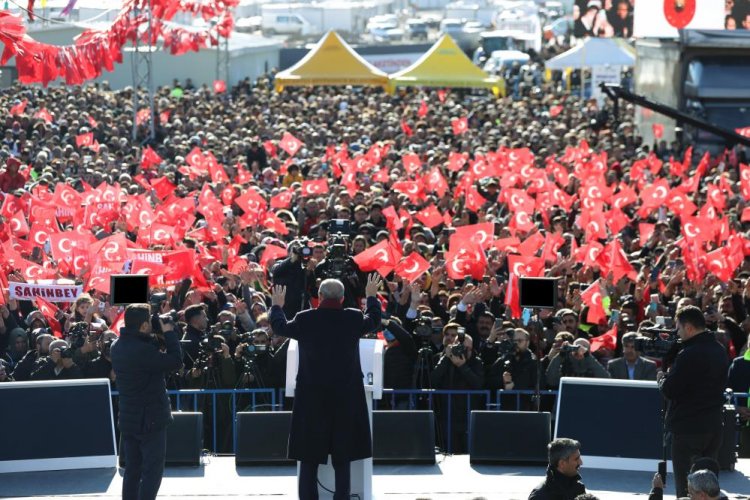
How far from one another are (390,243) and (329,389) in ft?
22.1

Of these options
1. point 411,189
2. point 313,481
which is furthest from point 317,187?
point 313,481

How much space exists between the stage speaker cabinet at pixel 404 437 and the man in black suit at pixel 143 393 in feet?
7.39

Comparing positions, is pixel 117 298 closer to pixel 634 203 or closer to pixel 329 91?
pixel 634 203

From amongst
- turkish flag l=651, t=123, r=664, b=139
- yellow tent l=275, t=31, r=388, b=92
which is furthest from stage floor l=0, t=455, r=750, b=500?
yellow tent l=275, t=31, r=388, b=92

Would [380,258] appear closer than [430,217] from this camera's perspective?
Yes

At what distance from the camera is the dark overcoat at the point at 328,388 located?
9.26 meters

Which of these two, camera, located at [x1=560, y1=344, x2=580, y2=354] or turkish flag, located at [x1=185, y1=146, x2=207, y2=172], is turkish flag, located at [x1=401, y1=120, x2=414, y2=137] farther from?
camera, located at [x1=560, y1=344, x2=580, y2=354]

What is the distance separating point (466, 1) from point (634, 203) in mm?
72285

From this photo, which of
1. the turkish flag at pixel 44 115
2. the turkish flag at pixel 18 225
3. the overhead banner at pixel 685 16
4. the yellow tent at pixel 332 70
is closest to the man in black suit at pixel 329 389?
the turkish flag at pixel 18 225

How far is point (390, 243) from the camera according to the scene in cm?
1596

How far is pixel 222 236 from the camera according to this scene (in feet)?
58.3

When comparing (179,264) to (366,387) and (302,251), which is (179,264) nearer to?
(302,251)

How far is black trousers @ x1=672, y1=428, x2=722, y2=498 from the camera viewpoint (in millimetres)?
9500

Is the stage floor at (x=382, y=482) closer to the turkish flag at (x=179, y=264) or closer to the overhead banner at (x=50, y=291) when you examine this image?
the overhead banner at (x=50, y=291)
